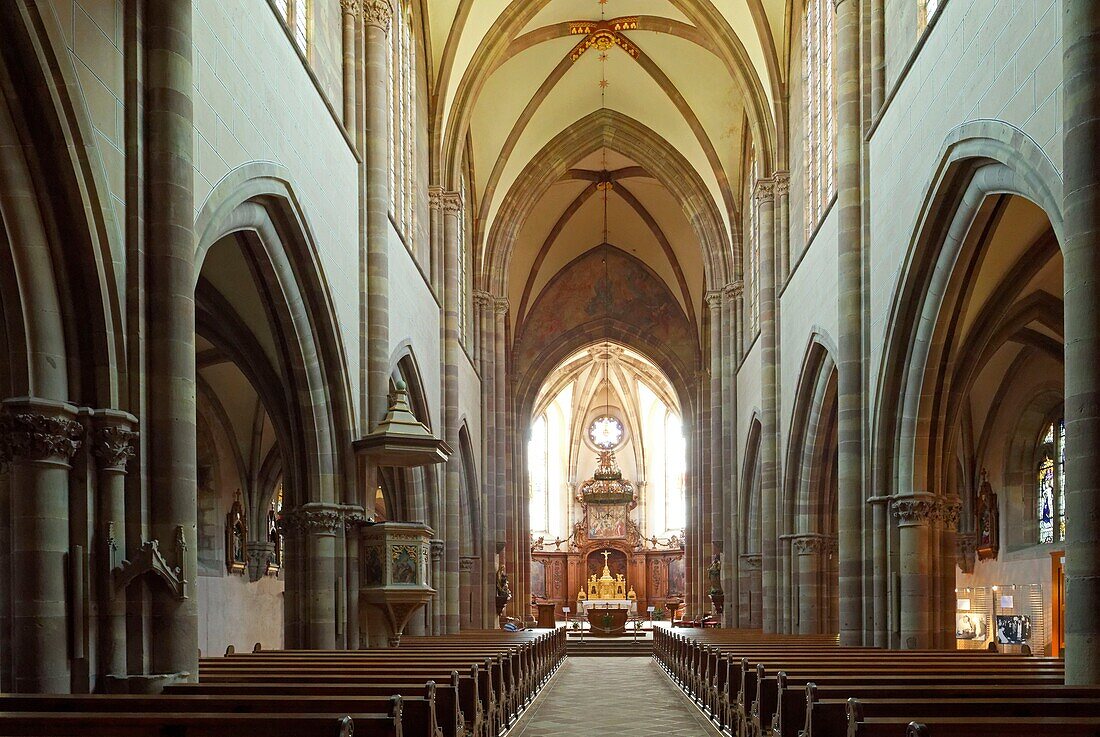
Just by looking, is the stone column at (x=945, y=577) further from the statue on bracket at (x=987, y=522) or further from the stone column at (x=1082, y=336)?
the statue on bracket at (x=987, y=522)

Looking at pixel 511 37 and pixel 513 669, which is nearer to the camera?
pixel 513 669

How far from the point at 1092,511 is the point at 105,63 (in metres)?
8.10

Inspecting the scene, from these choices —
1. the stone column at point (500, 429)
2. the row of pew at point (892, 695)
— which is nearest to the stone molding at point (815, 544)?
the row of pew at point (892, 695)

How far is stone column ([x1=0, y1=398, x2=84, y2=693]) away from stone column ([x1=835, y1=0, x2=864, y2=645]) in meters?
10.9

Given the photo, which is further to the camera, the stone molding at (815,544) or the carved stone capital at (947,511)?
the stone molding at (815,544)

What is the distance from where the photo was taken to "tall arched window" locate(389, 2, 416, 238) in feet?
67.9

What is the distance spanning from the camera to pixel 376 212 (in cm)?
1859

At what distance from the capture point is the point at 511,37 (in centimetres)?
2572

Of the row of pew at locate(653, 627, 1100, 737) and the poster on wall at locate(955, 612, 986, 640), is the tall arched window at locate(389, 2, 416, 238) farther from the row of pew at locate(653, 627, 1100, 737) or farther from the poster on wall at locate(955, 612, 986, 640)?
the poster on wall at locate(955, 612, 986, 640)

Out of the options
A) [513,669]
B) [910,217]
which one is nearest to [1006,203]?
[910,217]

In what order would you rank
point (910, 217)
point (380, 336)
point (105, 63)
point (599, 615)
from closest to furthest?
point (105, 63) → point (910, 217) → point (380, 336) → point (599, 615)

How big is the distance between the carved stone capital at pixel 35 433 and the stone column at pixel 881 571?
34.0ft

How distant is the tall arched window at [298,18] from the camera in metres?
15.2

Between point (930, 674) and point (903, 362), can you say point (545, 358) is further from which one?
point (930, 674)
